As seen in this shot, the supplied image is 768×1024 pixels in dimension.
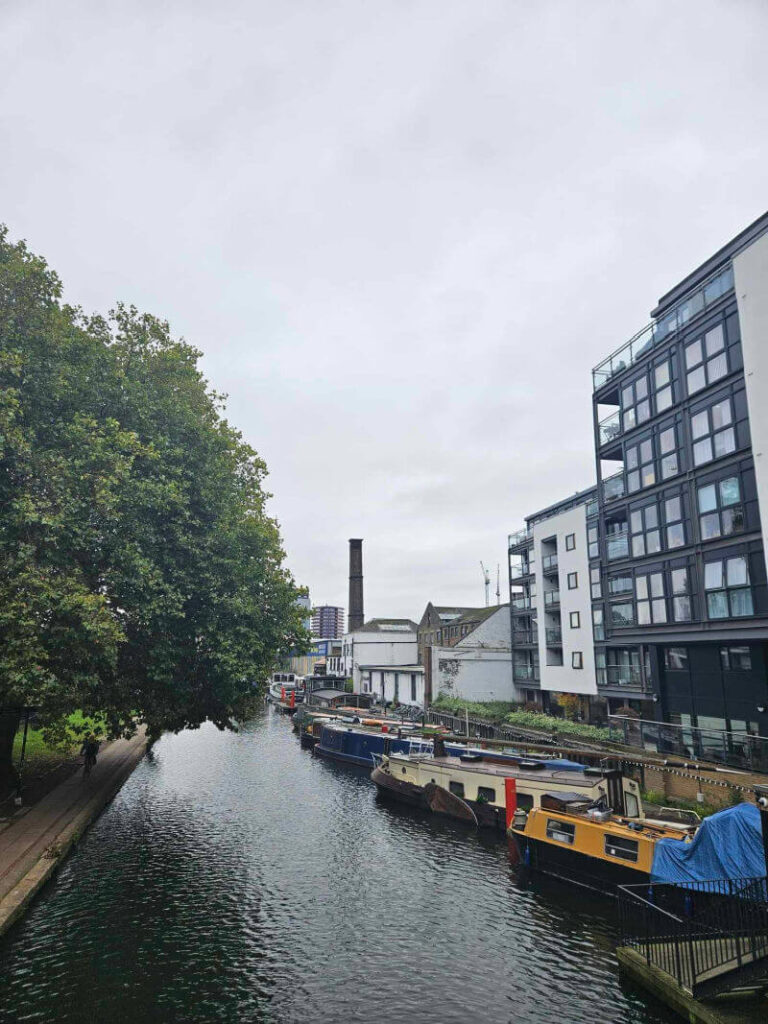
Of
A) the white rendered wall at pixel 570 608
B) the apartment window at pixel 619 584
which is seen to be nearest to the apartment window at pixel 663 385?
the apartment window at pixel 619 584

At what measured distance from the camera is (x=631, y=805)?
23.9 meters

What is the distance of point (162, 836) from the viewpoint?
25109mm

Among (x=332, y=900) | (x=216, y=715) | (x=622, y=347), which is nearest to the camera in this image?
(x=332, y=900)

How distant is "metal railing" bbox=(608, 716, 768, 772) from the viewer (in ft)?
79.3

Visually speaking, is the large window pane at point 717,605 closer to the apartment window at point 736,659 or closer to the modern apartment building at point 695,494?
the modern apartment building at point 695,494

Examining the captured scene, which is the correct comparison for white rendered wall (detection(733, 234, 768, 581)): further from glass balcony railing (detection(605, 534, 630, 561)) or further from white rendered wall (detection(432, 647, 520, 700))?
white rendered wall (detection(432, 647, 520, 700))

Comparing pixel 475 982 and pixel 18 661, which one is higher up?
pixel 18 661

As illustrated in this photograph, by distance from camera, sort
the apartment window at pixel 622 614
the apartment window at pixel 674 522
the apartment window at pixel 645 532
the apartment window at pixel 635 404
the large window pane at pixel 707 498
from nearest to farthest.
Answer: the large window pane at pixel 707 498 → the apartment window at pixel 674 522 → the apartment window at pixel 645 532 → the apartment window at pixel 635 404 → the apartment window at pixel 622 614

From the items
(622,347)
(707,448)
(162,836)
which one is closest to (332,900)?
(162,836)

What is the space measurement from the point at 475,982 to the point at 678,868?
22.9 feet

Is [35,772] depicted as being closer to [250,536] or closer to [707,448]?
[250,536]

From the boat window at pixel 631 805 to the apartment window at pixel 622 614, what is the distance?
12.0 meters

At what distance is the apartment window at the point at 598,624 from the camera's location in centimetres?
4738

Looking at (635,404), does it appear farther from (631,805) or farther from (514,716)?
(514,716)
